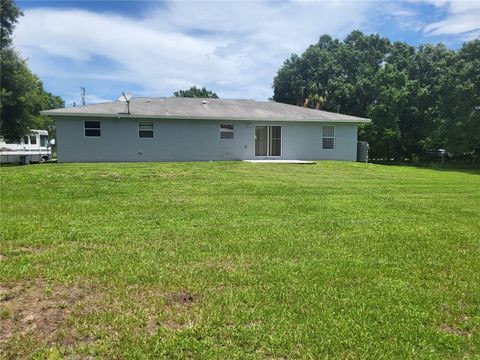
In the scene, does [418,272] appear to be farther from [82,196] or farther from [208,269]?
[82,196]

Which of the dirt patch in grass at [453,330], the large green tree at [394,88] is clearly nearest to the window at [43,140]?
the large green tree at [394,88]

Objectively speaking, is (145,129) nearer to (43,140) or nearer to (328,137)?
(328,137)

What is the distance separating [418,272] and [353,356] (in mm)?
1918

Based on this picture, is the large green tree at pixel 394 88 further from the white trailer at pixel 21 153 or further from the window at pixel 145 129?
the white trailer at pixel 21 153

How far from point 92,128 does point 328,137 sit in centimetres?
1209

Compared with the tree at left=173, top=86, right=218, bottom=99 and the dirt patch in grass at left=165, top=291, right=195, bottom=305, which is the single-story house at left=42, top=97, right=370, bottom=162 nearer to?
the dirt patch in grass at left=165, top=291, right=195, bottom=305

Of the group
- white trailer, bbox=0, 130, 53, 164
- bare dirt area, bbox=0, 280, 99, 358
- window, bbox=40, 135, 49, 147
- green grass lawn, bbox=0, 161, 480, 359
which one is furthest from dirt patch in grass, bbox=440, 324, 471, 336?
window, bbox=40, 135, 49, 147

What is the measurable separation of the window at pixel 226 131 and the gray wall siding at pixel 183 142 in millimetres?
210

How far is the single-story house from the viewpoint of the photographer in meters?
18.7

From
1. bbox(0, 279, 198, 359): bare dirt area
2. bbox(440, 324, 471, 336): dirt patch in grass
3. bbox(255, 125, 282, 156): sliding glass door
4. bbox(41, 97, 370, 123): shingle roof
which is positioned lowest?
bbox(440, 324, 471, 336): dirt patch in grass

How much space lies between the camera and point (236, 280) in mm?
3846

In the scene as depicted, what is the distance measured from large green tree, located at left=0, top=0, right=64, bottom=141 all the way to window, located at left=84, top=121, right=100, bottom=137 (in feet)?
17.4

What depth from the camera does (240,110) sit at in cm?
2141

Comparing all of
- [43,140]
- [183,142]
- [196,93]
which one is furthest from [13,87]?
[196,93]
